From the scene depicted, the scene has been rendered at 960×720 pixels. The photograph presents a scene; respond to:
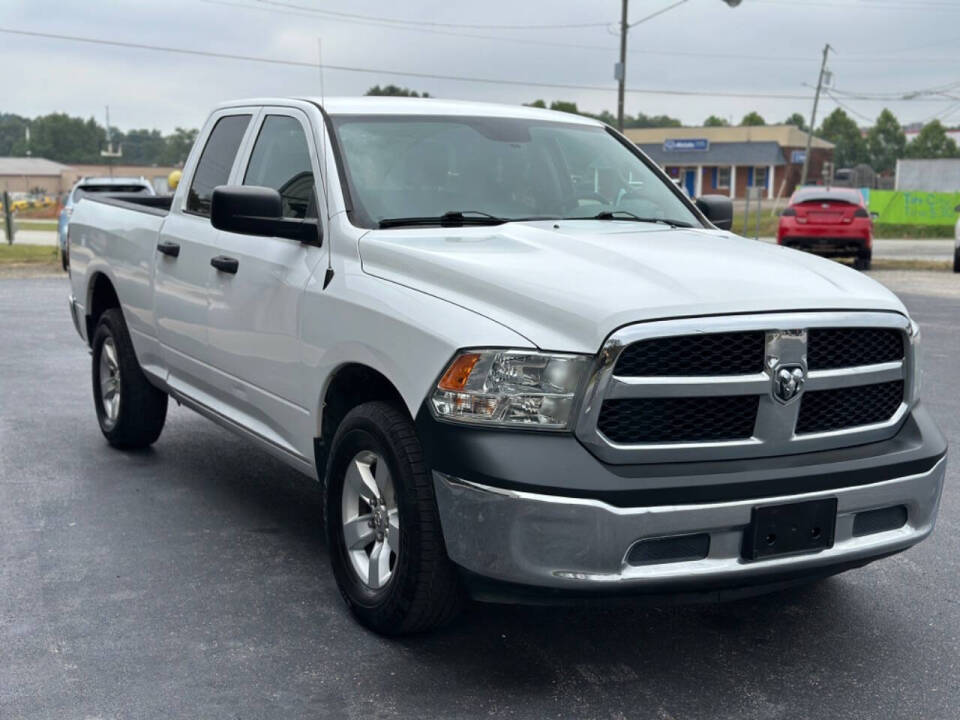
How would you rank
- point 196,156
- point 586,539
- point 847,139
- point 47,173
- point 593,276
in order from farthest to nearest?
point 47,173
point 847,139
point 196,156
point 593,276
point 586,539

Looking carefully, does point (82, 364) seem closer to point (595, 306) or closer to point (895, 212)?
point (595, 306)

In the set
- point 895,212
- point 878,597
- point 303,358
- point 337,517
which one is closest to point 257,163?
point 303,358

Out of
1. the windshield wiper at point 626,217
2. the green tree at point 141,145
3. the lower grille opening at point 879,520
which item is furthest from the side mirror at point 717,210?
the green tree at point 141,145

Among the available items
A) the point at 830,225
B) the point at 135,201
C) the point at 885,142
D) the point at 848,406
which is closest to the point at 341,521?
the point at 848,406

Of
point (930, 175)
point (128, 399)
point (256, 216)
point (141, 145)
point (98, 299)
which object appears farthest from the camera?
point (141, 145)

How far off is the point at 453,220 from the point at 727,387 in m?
1.61

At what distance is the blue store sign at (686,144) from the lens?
87.4 meters

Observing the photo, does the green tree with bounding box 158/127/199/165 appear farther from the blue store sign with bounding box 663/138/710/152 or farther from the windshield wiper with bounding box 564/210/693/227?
the windshield wiper with bounding box 564/210/693/227

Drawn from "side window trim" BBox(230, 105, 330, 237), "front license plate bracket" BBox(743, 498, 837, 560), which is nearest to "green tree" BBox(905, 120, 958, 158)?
"side window trim" BBox(230, 105, 330, 237)

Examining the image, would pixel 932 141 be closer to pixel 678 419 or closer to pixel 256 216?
pixel 256 216

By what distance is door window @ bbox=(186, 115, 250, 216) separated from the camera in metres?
5.96

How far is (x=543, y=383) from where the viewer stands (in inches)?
143

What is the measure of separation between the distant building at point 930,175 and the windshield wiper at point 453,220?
60.0m

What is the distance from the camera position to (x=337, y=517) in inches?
177
